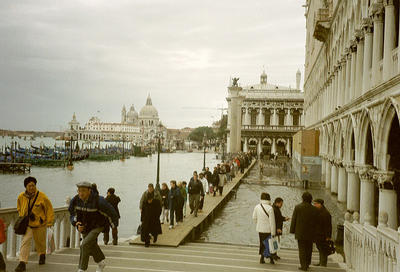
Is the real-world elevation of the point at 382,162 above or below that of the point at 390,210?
above

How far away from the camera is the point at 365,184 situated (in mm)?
13328

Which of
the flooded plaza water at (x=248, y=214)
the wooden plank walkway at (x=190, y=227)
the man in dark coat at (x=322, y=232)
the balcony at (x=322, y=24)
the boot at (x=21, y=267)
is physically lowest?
the flooded plaza water at (x=248, y=214)

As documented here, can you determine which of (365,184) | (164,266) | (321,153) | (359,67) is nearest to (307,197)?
(164,266)

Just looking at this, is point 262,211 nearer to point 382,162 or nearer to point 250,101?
point 382,162

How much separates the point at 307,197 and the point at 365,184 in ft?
22.2

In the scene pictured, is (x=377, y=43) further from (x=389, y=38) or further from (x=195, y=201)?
(x=195, y=201)

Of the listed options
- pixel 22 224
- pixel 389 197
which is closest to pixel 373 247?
pixel 22 224

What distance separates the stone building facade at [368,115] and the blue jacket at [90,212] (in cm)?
371

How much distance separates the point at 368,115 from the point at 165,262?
340 inches

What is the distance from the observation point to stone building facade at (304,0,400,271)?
10.6 m

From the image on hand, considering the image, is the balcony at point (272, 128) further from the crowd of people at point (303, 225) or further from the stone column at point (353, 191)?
the crowd of people at point (303, 225)

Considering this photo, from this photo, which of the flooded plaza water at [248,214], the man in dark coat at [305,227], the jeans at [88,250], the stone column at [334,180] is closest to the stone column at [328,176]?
the flooded plaza water at [248,214]

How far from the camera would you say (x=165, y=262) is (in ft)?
24.0

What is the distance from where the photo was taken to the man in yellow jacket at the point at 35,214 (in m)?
6.53
